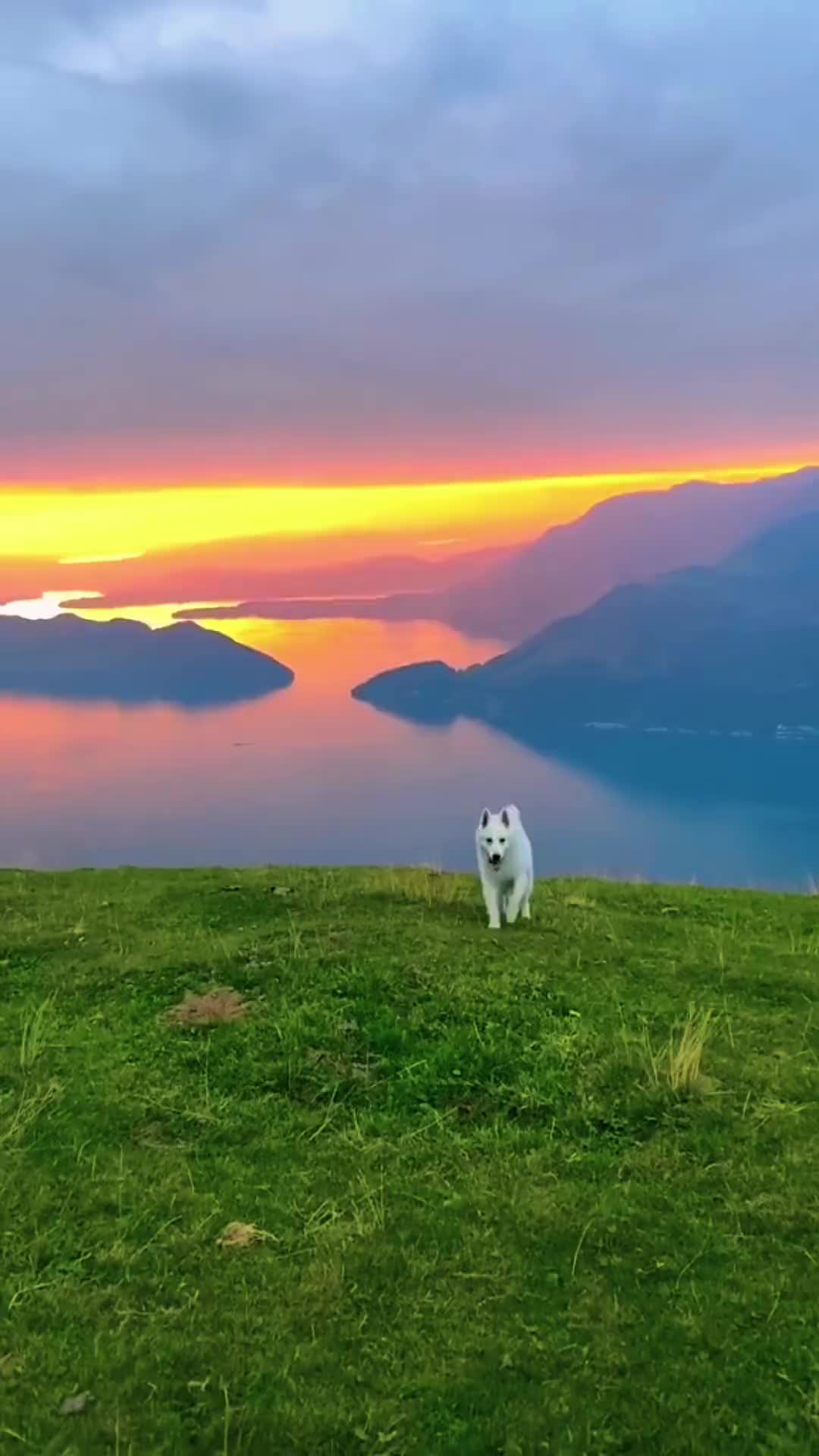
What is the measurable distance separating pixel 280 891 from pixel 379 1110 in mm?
6605

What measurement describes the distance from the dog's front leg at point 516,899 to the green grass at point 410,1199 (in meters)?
0.92

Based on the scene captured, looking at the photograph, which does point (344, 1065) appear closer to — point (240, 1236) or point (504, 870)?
point (240, 1236)

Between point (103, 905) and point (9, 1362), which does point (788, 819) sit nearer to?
point (103, 905)

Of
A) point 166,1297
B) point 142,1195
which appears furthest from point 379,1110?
point 166,1297

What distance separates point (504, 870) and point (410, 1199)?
242 inches

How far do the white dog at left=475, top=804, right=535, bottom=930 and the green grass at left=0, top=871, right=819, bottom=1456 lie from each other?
36.6 inches

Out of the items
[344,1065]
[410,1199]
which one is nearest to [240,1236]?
[410,1199]

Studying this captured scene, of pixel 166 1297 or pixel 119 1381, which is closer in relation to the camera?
pixel 119 1381

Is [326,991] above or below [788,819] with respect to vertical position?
above

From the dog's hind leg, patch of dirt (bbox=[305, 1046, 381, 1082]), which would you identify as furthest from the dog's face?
patch of dirt (bbox=[305, 1046, 381, 1082])

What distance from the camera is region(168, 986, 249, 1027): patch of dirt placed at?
29.6 feet

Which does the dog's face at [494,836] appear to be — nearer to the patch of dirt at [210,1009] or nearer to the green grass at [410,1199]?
the green grass at [410,1199]

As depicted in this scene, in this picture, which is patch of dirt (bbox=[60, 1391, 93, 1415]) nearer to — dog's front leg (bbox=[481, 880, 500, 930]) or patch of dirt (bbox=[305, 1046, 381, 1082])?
patch of dirt (bbox=[305, 1046, 381, 1082])

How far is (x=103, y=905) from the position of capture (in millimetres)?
13914
